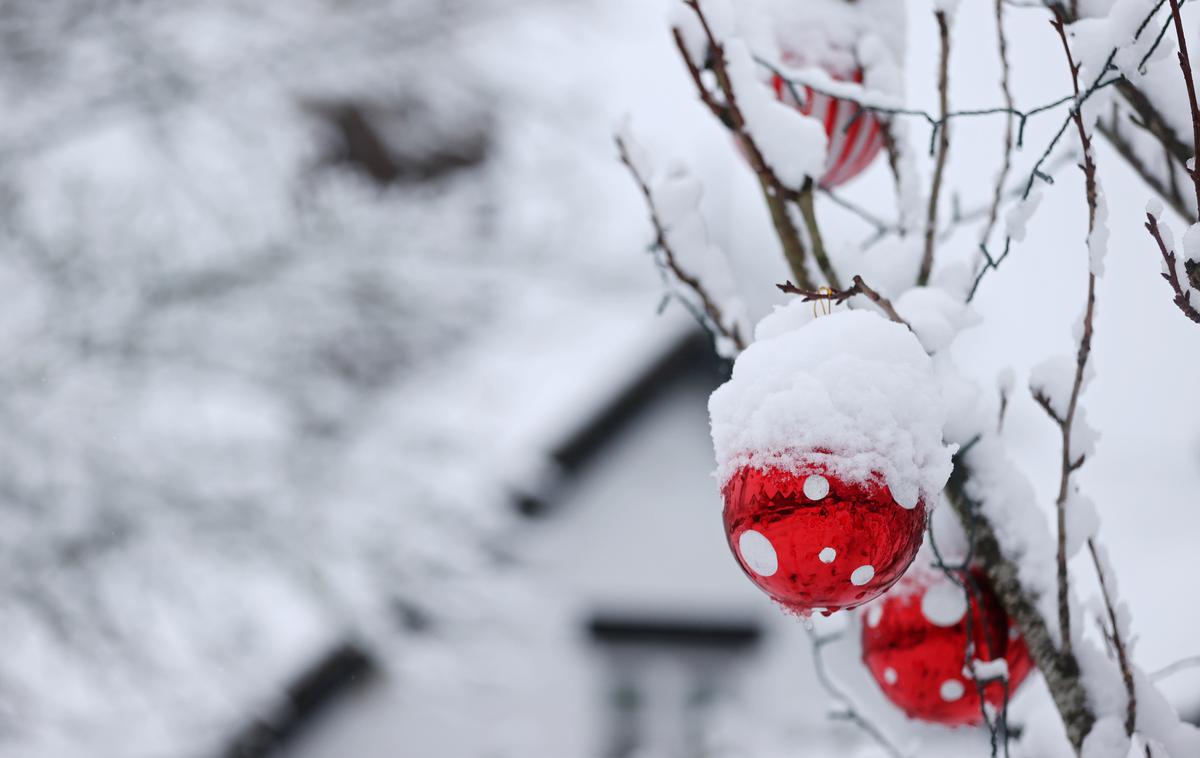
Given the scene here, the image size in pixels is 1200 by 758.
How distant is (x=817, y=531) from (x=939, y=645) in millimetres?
463

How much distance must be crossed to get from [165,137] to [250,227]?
0.48 m

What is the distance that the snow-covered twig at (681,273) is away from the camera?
4.33 feet

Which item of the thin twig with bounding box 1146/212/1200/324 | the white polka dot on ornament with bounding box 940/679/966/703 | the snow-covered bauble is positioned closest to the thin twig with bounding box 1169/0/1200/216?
the thin twig with bounding box 1146/212/1200/324

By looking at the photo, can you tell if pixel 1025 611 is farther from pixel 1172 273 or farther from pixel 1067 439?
pixel 1172 273

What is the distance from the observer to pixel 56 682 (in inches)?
139

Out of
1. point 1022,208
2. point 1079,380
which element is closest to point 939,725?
point 1079,380

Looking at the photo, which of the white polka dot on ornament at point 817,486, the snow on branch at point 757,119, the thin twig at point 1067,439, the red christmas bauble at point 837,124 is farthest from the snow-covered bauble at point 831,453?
the red christmas bauble at point 837,124

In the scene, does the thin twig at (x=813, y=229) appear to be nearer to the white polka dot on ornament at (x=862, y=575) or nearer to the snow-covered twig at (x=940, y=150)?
the snow-covered twig at (x=940, y=150)

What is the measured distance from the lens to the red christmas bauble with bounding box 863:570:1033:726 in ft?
4.06

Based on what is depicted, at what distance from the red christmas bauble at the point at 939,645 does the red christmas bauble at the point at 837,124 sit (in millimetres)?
585

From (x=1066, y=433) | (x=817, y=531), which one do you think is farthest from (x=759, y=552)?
(x=1066, y=433)

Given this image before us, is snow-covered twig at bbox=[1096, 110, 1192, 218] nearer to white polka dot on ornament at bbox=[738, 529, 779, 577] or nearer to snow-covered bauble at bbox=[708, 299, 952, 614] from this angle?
snow-covered bauble at bbox=[708, 299, 952, 614]

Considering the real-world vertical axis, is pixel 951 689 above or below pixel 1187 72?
below

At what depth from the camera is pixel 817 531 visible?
35.8 inches
